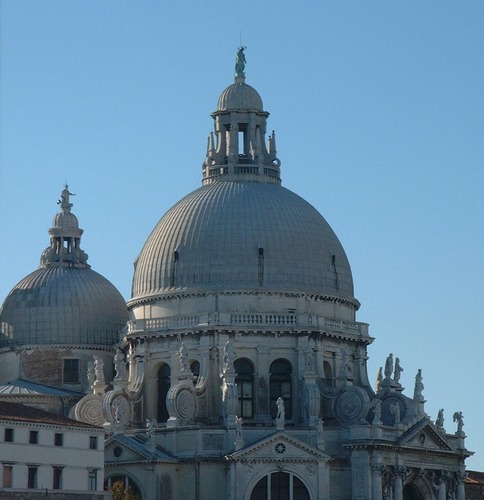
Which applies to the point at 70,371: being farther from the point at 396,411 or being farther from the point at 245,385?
the point at 396,411

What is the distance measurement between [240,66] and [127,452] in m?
29.6

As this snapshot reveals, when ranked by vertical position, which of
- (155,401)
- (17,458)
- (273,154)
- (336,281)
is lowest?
(17,458)

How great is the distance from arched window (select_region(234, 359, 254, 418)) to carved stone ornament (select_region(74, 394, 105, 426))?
27.3 ft

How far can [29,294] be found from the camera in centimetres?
12206

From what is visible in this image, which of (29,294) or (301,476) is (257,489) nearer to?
(301,476)

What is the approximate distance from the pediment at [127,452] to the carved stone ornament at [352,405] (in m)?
10.8

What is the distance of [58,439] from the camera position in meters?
91.6

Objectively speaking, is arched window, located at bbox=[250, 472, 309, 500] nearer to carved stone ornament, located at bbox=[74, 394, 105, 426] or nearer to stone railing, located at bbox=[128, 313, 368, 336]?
stone railing, located at bbox=[128, 313, 368, 336]

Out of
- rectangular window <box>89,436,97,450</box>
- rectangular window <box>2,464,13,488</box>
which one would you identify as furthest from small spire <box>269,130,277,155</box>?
rectangular window <box>2,464,13,488</box>

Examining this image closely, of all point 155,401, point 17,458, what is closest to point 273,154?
point 155,401

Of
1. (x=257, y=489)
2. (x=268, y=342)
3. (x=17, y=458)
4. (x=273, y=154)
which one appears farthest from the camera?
(x=273, y=154)

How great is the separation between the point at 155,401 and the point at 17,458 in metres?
24.7

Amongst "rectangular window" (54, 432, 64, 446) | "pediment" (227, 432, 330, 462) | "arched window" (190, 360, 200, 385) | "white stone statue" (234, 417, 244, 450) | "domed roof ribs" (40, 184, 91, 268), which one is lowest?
"rectangular window" (54, 432, 64, 446)

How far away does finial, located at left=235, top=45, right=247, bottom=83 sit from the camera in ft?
395
